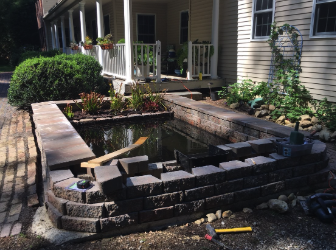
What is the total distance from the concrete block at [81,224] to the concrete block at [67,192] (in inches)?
5.8

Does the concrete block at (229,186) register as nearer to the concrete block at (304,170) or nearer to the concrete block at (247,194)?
the concrete block at (247,194)

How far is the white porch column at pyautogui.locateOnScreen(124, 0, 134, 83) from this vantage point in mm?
7699

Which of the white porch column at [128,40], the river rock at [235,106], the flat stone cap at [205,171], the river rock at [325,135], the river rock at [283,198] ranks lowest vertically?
the river rock at [283,198]

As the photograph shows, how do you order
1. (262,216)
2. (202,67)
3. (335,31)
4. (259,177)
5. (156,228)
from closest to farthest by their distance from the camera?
(156,228)
(262,216)
(259,177)
(335,31)
(202,67)

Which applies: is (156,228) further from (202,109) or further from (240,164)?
(202,109)

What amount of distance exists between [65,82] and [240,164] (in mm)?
5369

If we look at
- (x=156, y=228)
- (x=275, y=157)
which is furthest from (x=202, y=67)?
(x=156, y=228)

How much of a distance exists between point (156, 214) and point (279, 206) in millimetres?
1160

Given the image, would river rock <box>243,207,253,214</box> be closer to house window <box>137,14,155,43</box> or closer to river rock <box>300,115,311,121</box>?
river rock <box>300,115,311,121</box>

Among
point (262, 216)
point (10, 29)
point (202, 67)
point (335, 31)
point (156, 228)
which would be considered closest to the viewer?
point (156, 228)

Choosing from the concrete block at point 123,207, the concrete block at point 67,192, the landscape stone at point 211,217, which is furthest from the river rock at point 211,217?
the concrete block at point 67,192

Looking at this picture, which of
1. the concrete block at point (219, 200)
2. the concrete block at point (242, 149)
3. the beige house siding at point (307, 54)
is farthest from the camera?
the beige house siding at point (307, 54)

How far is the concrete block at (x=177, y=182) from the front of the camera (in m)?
2.54

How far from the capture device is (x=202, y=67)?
886 cm
